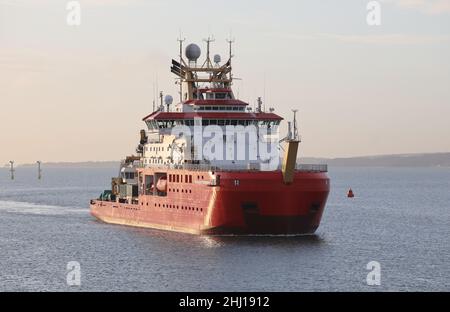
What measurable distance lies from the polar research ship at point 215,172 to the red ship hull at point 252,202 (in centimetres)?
7

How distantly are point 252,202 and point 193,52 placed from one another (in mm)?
23599

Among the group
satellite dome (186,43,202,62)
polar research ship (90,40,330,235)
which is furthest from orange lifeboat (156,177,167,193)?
satellite dome (186,43,202,62)

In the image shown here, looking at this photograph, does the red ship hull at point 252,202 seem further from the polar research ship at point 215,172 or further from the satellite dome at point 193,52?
the satellite dome at point 193,52

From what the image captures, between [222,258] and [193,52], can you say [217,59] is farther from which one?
[222,258]

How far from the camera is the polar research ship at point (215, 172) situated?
68125mm

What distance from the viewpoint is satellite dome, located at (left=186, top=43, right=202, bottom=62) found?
8706 cm

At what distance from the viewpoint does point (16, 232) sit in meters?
86.1

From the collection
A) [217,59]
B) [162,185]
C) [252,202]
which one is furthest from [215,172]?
[217,59]

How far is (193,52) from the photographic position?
8731 cm

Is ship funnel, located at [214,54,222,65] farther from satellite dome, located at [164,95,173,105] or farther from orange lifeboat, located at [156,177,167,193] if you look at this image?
orange lifeboat, located at [156,177,167,193]

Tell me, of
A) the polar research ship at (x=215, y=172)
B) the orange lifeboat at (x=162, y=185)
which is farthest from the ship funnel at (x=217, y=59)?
the orange lifeboat at (x=162, y=185)
